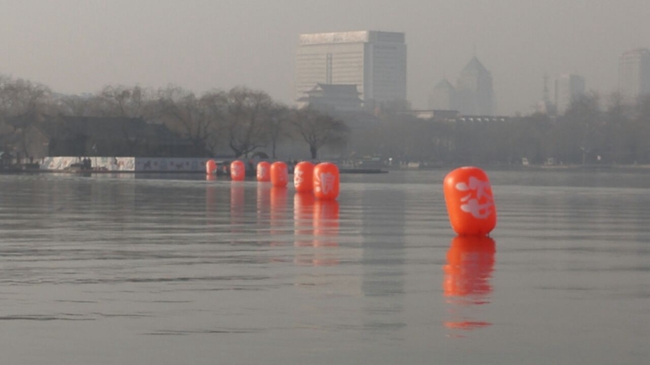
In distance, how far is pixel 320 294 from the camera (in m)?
12.5

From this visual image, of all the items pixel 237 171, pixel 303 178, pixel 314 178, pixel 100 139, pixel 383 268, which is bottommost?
pixel 383 268

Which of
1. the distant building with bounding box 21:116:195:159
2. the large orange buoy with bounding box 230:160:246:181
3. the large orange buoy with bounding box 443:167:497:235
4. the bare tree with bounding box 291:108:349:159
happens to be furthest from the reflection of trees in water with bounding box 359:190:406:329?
the bare tree with bounding box 291:108:349:159

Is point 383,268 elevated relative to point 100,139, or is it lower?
lower

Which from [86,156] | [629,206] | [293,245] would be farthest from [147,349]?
[86,156]

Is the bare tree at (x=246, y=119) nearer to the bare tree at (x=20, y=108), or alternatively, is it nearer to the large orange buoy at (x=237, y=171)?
the bare tree at (x=20, y=108)

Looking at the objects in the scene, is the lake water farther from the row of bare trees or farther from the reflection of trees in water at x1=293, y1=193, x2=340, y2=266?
the row of bare trees

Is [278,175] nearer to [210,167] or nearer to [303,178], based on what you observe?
[303,178]

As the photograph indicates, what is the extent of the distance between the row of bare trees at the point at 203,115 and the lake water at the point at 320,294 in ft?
325

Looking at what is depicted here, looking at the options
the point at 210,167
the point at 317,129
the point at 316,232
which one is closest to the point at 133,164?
the point at 210,167

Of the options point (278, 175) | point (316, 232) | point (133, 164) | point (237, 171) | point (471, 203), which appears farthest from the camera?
point (133, 164)

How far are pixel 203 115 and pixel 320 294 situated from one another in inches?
4397

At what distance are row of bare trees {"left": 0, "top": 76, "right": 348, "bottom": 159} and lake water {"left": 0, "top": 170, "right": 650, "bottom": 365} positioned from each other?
99.1m

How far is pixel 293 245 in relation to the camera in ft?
63.1

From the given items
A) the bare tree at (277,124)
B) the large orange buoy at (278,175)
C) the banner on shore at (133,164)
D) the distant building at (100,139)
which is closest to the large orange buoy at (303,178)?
the large orange buoy at (278,175)
